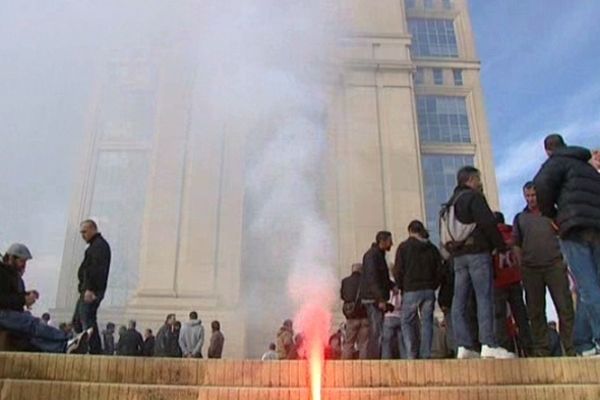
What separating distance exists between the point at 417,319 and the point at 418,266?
545 mm

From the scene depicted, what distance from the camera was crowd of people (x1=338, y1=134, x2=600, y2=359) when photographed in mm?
4164

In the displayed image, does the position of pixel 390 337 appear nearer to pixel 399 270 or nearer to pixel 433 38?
pixel 399 270

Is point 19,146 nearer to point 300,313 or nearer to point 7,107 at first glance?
point 7,107

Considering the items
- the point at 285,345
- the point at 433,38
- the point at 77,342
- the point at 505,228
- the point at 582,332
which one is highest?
the point at 433,38

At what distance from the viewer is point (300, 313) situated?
57.6ft

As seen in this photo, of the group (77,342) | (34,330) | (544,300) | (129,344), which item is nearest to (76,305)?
(77,342)

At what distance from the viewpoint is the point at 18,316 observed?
15.6 feet

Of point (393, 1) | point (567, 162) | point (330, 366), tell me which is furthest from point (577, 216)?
point (393, 1)

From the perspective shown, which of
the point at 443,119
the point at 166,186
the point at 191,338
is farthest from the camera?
the point at 443,119

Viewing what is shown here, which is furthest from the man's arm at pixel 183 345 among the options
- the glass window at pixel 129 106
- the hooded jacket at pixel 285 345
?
the glass window at pixel 129 106

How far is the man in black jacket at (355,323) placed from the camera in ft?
20.6

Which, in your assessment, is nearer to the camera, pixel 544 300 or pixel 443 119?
pixel 544 300

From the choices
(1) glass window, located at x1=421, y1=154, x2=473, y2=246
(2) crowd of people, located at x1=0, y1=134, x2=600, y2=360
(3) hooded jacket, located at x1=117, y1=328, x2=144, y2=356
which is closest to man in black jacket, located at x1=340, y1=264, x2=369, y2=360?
(2) crowd of people, located at x1=0, y1=134, x2=600, y2=360

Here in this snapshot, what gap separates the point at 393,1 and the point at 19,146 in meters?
14.6
